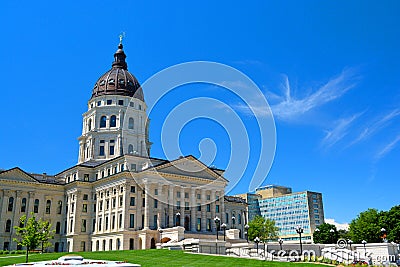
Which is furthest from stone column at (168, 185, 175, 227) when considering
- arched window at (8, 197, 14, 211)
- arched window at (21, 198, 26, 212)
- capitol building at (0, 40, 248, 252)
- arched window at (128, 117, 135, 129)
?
arched window at (8, 197, 14, 211)

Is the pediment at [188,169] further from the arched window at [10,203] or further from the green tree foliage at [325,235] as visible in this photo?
the green tree foliage at [325,235]

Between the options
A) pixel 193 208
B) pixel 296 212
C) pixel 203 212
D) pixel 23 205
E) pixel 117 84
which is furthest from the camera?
pixel 296 212

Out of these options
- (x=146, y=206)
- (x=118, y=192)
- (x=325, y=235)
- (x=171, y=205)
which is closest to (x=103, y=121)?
(x=118, y=192)

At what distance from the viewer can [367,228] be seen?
8856 cm

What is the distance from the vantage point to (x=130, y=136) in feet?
303

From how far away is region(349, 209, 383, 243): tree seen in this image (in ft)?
285

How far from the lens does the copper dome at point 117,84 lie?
316 ft

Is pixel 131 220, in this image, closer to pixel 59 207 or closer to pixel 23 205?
pixel 59 207

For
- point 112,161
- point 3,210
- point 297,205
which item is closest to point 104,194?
point 112,161

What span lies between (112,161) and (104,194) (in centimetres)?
666

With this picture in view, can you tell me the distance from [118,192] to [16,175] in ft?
77.5

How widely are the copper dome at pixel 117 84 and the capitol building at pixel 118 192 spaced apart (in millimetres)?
238

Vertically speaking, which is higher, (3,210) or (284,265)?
(3,210)

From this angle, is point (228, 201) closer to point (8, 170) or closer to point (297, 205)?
point (8, 170)
